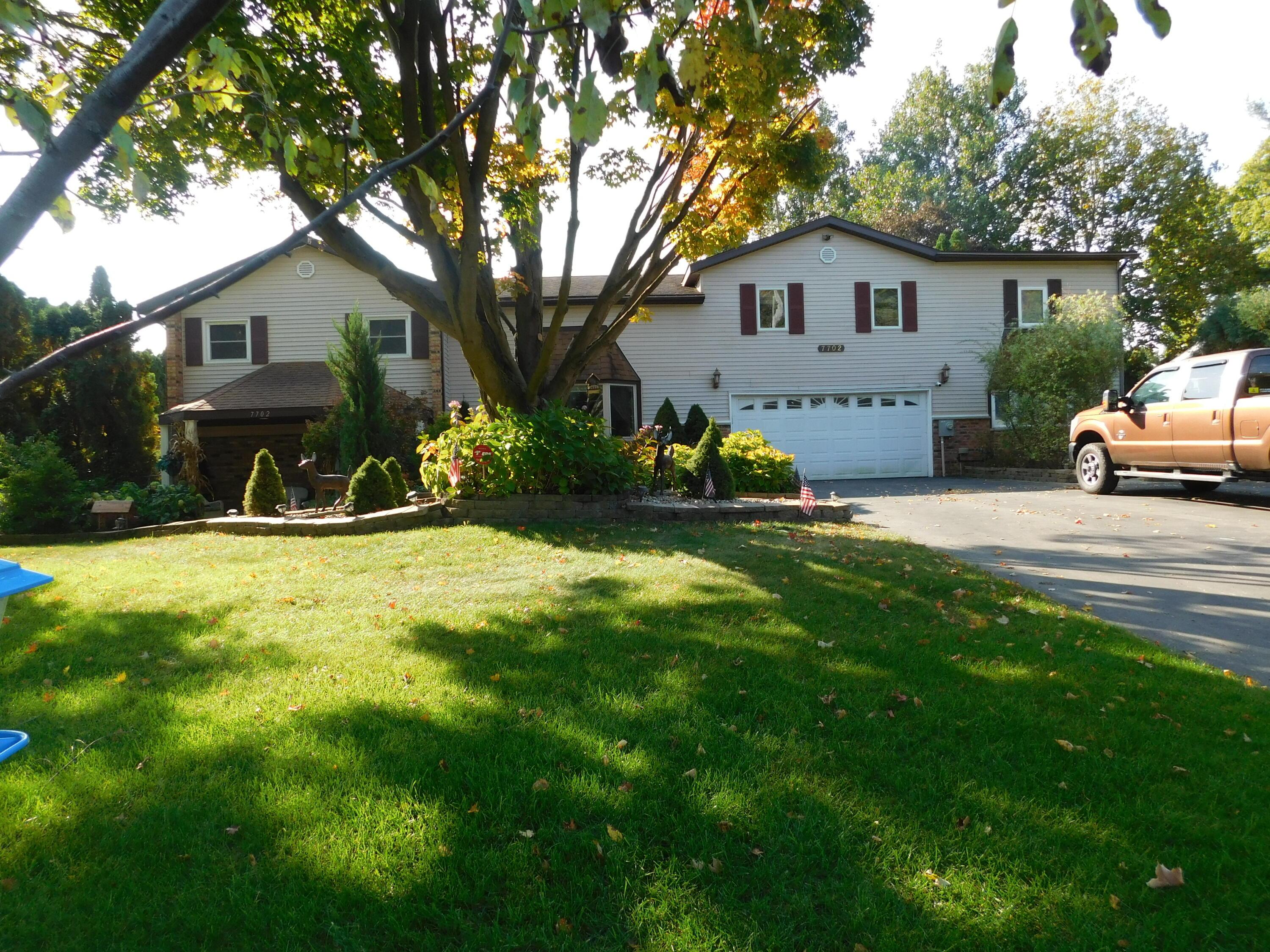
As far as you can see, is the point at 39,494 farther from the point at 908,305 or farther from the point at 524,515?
the point at 908,305

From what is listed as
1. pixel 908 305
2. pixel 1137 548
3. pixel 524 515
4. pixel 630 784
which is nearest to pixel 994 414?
pixel 908 305

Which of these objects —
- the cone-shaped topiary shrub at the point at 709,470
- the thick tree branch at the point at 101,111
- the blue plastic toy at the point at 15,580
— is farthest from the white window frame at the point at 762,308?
the thick tree branch at the point at 101,111

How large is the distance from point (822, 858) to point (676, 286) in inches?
750

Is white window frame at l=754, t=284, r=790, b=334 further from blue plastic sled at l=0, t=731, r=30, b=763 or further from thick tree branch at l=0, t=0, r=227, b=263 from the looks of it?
thick tree branch at l=0, t=0, r=227, b=263

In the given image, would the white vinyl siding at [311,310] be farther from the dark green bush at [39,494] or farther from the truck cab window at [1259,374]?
the truck cab window at [1259,374]

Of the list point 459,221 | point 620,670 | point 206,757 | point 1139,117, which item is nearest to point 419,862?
point 206,757

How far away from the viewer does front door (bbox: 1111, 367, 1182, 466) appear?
34.7ft

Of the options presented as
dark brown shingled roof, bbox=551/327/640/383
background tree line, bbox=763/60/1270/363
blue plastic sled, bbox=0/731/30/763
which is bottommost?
blue plastic sled, bbox=0/731/30/763

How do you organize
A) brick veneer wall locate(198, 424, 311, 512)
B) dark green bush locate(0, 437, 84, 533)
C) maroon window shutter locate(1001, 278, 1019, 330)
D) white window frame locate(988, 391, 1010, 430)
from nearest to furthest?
dark green bush locate(0, 437, 84, 533) → brick veneer wall locate(198, 424, 311, 512) → white window frame locate(988, 391, 1010, 430) → maroon window shutter locate(1001, 278, 1019, 330)

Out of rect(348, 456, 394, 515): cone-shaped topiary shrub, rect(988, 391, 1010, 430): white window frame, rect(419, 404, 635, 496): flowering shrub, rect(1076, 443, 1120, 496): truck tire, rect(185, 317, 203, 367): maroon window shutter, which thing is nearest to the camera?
rect(419, 404, 635, 496): flowering shrub

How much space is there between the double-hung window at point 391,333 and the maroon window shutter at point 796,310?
9802mm

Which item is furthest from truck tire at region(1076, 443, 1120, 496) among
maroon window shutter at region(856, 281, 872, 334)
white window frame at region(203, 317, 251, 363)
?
white window frame at region(203, 317, 251, 363)

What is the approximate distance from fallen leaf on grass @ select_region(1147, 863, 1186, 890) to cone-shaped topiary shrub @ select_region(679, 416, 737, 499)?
8.24m

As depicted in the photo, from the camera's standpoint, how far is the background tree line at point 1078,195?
87.9 ft
